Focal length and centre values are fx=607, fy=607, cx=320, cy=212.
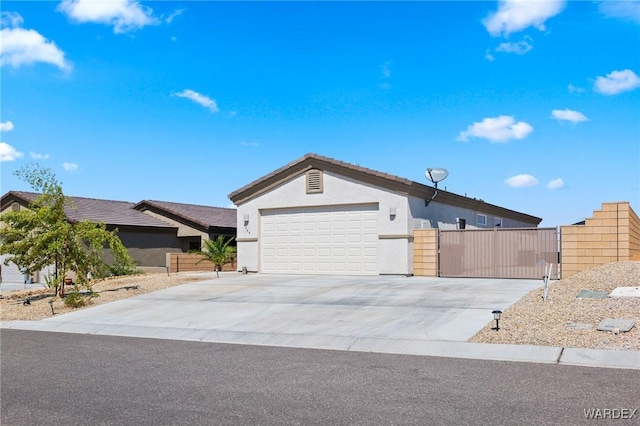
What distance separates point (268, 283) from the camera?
2080 cm

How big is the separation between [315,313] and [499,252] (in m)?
9.31

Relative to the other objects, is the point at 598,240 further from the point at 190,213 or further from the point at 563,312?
the point at 190,213

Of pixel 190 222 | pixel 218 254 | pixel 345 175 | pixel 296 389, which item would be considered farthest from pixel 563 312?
pixel 190 222

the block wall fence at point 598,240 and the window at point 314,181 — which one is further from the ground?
the window at point 314,181

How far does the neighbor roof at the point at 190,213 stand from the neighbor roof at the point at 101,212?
21.7 inches

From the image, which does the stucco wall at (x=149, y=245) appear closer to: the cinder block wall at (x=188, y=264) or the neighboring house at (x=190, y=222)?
the neighboring house at (x=190, y=222)

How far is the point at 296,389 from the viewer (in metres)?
7.71

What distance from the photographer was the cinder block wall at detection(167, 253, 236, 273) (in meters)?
28.6

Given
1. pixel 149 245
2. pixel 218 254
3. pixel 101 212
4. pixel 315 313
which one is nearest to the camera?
pixel 315 313

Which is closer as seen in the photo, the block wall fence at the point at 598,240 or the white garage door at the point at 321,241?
the block wall fence at the point at 598,240

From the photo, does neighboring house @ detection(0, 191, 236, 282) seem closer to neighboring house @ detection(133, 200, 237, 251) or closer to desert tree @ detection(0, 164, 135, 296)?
neighboring house @ detection(133, 200, 237, 251)

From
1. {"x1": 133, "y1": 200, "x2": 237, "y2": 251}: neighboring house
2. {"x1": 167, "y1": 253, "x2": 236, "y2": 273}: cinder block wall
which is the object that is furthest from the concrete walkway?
{"x1": 133, "y1": 200, "x2": 237, "y2": 251}: neighboring house

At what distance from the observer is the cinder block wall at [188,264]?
28.6 m

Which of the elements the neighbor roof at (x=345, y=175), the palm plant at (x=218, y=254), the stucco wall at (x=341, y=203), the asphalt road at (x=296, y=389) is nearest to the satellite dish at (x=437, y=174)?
the neighbor roof at (x=345, y=175)
